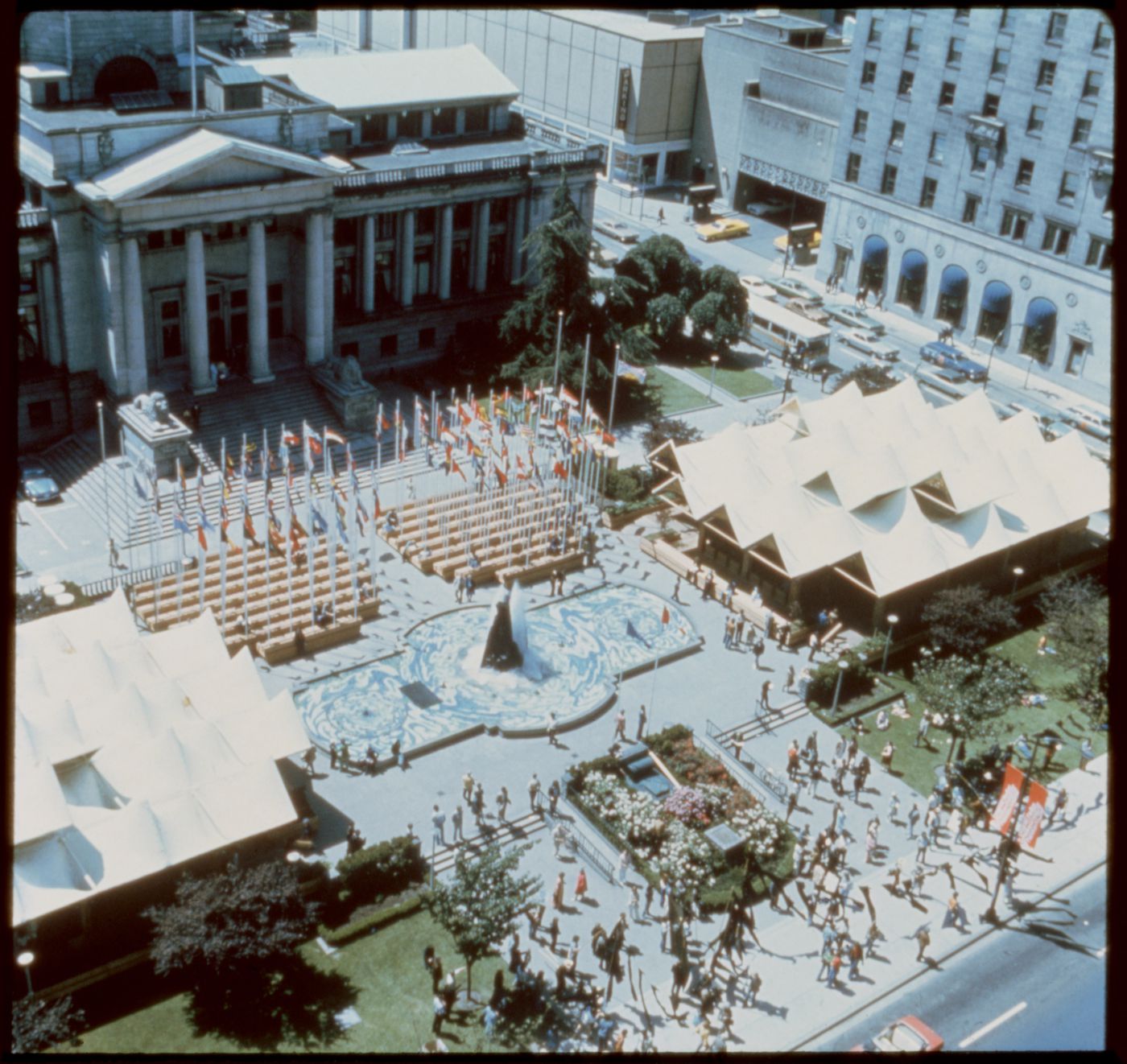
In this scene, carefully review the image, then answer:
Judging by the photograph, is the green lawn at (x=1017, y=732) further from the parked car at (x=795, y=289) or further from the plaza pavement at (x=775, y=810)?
the parked car at (x=795, y=289)

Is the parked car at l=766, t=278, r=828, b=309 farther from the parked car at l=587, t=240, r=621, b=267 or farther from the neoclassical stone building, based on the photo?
the neoclassical stone building

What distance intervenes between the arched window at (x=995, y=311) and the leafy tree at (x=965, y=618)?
136ft

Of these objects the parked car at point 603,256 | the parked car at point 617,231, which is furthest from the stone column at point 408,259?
the parked car at point 617,231

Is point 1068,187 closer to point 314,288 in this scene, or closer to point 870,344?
point 870,344

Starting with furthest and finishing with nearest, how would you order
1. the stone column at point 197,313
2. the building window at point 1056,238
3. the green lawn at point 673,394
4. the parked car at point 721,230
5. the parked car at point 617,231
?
the parked car at point 721,230 → the parked car at point 617,231 → the building window at point 1056,238 → the green lawn at point 673,394 → the stone column at point 197,313

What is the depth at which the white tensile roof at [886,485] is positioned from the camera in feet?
201

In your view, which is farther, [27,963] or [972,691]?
[972,691]

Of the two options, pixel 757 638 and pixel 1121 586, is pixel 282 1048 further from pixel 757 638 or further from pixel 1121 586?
pixel 1121 586

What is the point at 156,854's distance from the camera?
40.8 meters

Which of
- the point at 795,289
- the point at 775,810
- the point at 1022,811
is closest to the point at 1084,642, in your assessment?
the point at 1022,811

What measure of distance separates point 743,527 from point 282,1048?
33.5 metres

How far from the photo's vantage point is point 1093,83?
84.9 meters

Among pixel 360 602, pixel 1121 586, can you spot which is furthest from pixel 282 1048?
pixel 1121 586

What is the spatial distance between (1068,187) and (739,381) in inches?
1040
